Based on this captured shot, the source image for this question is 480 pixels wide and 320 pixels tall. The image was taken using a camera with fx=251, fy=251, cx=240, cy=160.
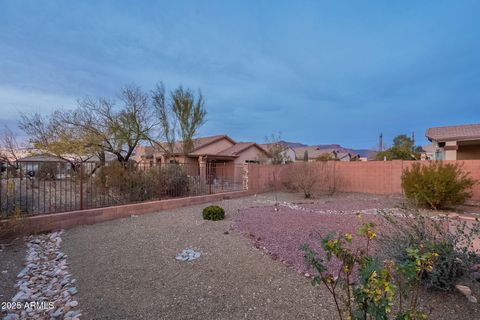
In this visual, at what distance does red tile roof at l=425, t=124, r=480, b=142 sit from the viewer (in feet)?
41.6

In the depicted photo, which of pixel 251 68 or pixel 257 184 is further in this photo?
pixel 251 68

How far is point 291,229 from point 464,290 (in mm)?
3595

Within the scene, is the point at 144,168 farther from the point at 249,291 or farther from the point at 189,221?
the point at 249,291

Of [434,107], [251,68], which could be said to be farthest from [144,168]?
[434,107]

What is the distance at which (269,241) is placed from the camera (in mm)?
5309

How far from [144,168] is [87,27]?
539 centimetres

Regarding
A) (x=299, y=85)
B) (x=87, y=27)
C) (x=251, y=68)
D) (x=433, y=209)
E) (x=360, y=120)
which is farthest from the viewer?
(x=360, y=120)

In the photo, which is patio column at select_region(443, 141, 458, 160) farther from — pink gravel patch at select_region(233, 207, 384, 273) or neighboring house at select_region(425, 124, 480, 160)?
pink gravel patch at select_region(233, 207, 384, 273)

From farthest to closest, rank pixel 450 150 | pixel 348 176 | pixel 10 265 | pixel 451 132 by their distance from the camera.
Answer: pixel 348 176 → pixel 451 132 → pixel 450 150 → pixel 10 265

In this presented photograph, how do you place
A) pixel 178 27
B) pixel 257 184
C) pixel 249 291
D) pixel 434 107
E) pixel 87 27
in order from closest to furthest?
pixel 249 291
pixel 87 27
pixel 178 27
pixel 257 184
pixel 434 107

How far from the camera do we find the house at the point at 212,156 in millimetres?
12828

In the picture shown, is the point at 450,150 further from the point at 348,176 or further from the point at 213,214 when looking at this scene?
the point at 213,214

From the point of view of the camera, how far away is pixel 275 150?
23.4m

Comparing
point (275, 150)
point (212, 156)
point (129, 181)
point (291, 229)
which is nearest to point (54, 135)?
point (129, 181)
